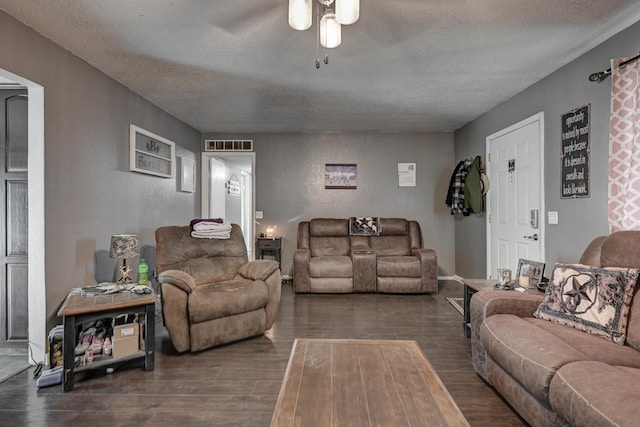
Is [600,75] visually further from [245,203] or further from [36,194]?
[245,203]

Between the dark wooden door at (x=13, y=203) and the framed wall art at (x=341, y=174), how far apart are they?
12.1 feet

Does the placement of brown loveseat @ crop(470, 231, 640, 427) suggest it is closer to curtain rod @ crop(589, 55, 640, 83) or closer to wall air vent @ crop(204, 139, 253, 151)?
curtain rod @ crop(589, 55, 640, 83)

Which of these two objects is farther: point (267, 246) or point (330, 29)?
point (267, 246)

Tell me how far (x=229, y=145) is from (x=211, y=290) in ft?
10.6

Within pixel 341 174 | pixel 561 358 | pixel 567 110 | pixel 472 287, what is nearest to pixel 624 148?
pixel 567 110

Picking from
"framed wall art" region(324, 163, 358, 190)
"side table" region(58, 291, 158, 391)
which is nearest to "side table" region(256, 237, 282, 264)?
"framed wall art" region(324, 163, 358, 190)

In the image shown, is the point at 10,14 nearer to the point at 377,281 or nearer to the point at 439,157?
the point at 377,281

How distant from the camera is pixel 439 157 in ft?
17.4

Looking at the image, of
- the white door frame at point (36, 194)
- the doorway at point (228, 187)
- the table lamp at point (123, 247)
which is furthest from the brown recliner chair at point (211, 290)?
the doorway at point (228, 187)

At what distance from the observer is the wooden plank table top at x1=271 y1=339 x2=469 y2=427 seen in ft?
3.96

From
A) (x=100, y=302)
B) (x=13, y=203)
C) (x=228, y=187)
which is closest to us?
(x=100, y=302)

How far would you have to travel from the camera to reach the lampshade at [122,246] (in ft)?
8.62

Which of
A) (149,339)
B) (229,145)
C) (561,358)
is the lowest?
(149,339)

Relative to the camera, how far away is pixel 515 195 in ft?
11.9
